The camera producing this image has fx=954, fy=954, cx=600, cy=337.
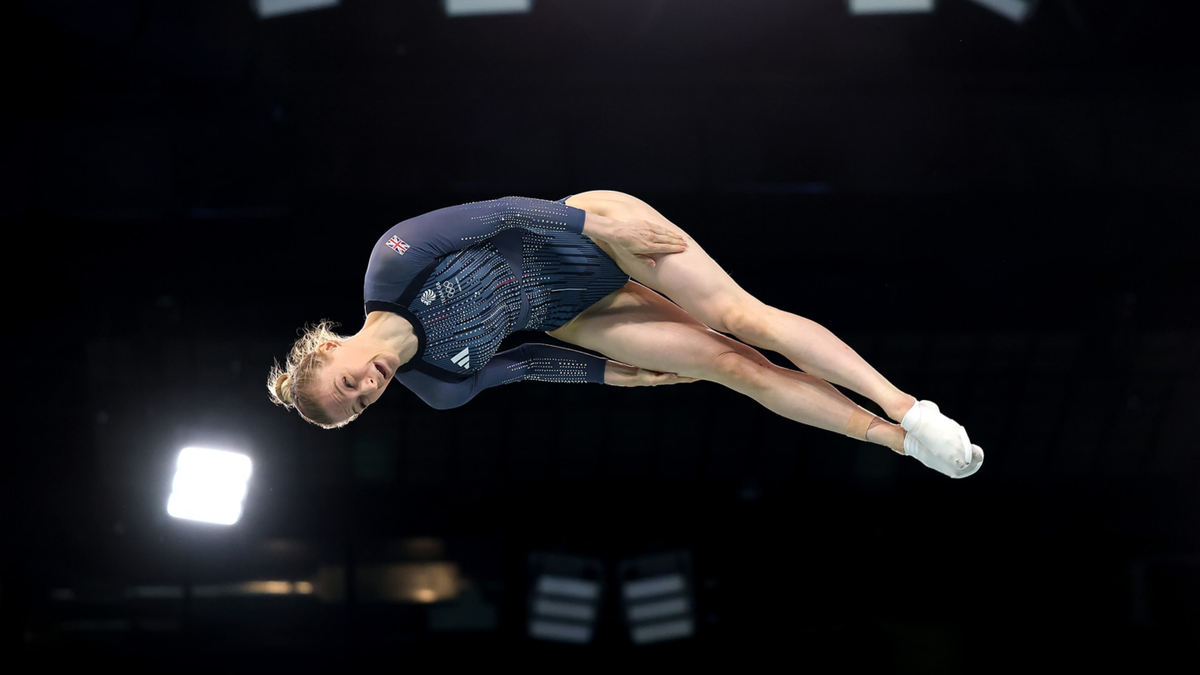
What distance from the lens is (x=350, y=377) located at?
2.28 m

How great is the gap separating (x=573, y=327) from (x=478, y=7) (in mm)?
2681

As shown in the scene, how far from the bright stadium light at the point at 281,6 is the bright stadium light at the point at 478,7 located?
58cm

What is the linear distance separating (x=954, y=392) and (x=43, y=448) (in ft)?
17.7

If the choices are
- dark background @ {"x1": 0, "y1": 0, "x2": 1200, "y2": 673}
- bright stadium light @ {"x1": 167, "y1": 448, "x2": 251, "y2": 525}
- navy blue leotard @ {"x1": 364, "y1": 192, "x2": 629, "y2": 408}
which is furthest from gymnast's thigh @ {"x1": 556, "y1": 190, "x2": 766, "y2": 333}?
bright stadium light @ {"x1": 167, "y1": 448, "x2": 251, "y2": 525}

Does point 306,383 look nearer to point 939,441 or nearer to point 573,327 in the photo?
point 573,327

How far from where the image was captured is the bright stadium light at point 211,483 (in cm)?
453

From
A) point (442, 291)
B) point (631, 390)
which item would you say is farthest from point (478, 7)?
point (442, 291)

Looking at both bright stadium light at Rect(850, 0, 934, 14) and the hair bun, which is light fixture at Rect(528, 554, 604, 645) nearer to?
bright stadium light at Rect(850, 0, 934, 14)

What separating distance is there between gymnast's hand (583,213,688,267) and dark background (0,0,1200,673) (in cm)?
240

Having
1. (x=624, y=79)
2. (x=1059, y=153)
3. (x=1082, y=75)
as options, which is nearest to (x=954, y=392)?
(x=1059, y=153)

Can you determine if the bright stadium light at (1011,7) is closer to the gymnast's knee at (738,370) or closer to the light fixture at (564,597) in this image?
the gymnast's knee at (738,370)

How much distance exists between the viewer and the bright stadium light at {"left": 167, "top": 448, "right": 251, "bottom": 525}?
453 cm

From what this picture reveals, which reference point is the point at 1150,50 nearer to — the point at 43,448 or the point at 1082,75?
the point at 1082,75

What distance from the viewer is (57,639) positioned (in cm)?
585
